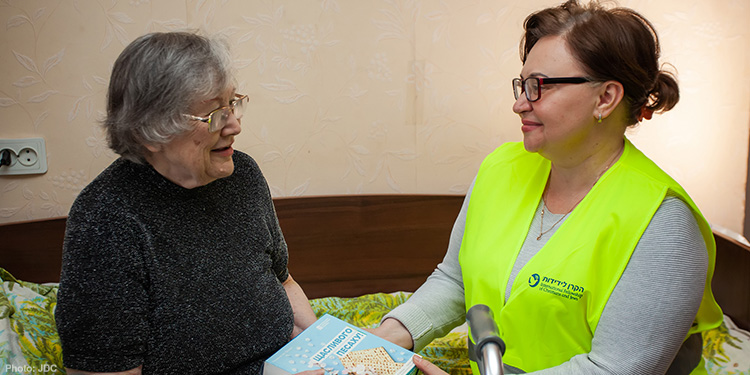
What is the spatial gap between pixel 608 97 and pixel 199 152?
87cm

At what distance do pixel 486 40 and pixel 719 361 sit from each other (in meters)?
1.30

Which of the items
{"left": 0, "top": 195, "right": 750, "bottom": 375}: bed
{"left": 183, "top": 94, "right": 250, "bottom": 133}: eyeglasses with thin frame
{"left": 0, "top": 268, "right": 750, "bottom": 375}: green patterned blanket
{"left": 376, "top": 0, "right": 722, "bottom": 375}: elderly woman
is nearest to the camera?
{"left": 376, "top": 0, "right": 722, "bottom": 375}: elderly woman

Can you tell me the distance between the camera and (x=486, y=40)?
2.12m

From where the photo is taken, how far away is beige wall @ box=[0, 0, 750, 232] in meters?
1.87

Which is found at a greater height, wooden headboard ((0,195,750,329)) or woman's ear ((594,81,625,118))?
woman's ear ((594,81,625,118))

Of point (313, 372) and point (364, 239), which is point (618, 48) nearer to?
point (313, 372)

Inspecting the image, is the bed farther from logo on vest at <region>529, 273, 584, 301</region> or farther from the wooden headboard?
logo on vest at <region>529, 273, 584, 301</region>

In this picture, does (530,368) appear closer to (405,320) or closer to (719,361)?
(405,320)

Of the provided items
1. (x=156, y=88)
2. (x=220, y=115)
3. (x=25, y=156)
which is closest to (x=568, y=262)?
(x=220, y=115)

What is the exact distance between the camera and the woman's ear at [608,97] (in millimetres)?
1155

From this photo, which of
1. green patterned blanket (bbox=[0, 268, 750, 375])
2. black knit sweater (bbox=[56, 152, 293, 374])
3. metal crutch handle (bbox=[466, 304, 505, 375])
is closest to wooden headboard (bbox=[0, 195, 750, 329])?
green patterned blanket (bbox=[0, 268, 750, 375])

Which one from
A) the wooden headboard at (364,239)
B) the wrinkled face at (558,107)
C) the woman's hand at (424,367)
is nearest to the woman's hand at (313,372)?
the woman's hand at (424,367)

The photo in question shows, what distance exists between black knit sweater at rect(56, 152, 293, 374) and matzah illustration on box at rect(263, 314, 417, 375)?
0.18 meters

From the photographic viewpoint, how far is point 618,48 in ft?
3.75
